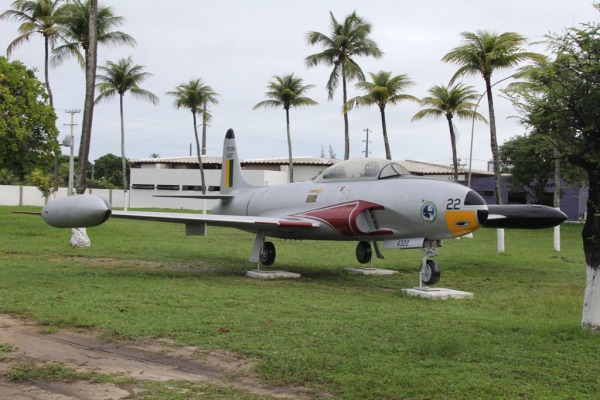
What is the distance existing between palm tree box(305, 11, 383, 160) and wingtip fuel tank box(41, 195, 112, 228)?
28477 millimetres

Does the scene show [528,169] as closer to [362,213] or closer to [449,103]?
[449,103]

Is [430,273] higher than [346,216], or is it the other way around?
[346,216]

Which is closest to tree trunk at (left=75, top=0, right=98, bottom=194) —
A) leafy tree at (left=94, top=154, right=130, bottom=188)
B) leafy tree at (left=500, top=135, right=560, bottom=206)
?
leafy tree at (left=500, top=135, right=560, bottom=206)

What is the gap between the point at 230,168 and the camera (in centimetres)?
2027

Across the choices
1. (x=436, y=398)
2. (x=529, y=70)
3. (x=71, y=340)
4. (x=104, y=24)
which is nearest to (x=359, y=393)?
(x=436, y=398)

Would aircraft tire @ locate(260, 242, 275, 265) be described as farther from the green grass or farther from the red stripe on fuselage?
the red stripe on fuselage

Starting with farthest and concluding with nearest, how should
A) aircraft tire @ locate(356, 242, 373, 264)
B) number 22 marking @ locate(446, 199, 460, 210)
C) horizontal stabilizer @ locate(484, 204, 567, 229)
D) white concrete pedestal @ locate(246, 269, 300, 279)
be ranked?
1. aircraft tire @ locate(356, 242, 373, 264)
2. horizontal stabilizer @ locate(484, 204, 567, 229)
3. white concrete pedestal @ locate(246, 269, 300, 279)
4. number 22 marking @ locate(446, 199, 460, 210)

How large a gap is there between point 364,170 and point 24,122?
19476 mm

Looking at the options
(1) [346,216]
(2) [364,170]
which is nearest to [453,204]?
(1) [346,216]

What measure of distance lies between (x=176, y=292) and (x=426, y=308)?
4.62 metres

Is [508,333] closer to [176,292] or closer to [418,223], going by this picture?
[418,223]

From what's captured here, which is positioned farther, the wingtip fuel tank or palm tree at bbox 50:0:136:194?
palm tree at bbox 50:0:136:194

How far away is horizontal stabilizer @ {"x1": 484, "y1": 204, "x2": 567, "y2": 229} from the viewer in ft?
51.6

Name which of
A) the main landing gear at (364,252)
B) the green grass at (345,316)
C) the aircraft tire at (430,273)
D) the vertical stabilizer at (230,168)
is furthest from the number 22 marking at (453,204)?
the vertical stabilizer at (230,168)
